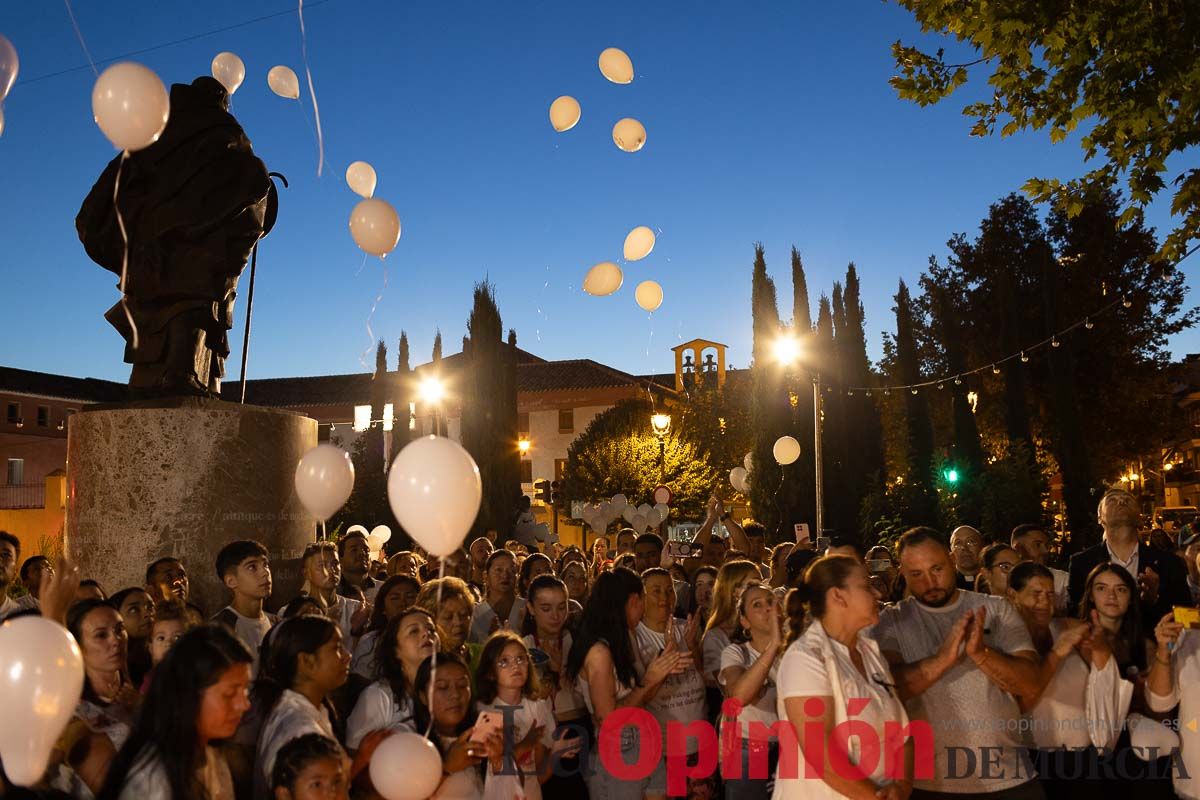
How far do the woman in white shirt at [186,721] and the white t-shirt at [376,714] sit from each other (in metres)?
0.86

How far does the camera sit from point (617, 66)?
368 inches

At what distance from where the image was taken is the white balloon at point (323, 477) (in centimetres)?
593

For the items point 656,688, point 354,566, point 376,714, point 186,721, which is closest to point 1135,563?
point 656,688

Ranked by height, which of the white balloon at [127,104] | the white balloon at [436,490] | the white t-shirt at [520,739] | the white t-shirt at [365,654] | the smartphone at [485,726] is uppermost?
the white balloon at [127,104]

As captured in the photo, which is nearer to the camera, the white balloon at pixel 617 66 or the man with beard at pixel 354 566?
the man with beard at pixel 354 566

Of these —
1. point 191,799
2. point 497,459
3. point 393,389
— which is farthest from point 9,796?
point 393,389

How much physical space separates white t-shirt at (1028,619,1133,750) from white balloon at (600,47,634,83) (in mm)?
6653

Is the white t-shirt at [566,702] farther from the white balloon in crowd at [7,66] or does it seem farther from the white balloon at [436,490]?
the white balloon in crowd at [7,66]

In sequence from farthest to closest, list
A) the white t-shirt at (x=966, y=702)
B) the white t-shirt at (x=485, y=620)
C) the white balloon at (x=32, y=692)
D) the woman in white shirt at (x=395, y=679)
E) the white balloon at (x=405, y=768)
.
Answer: the white t-shirt at (x=485, y=620) → the woman in white shirt at (x=395, y=679) → the white t-shirt at (x=966, y=702) → the white balloon at (x=405, y=768) → the white balloon at (x=32, y=692)

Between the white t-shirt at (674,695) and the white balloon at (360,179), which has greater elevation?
the white balloon at (360,179)

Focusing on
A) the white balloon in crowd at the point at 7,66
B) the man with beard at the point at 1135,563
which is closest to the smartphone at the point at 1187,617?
the man with beard at the point at 1135,563

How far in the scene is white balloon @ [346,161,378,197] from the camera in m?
8.32

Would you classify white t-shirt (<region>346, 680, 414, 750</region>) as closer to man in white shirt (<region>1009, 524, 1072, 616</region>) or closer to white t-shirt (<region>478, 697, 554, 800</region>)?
white t-shirt (<region>478, 697, 554, 800</region>)

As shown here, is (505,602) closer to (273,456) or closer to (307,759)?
(273,456)
